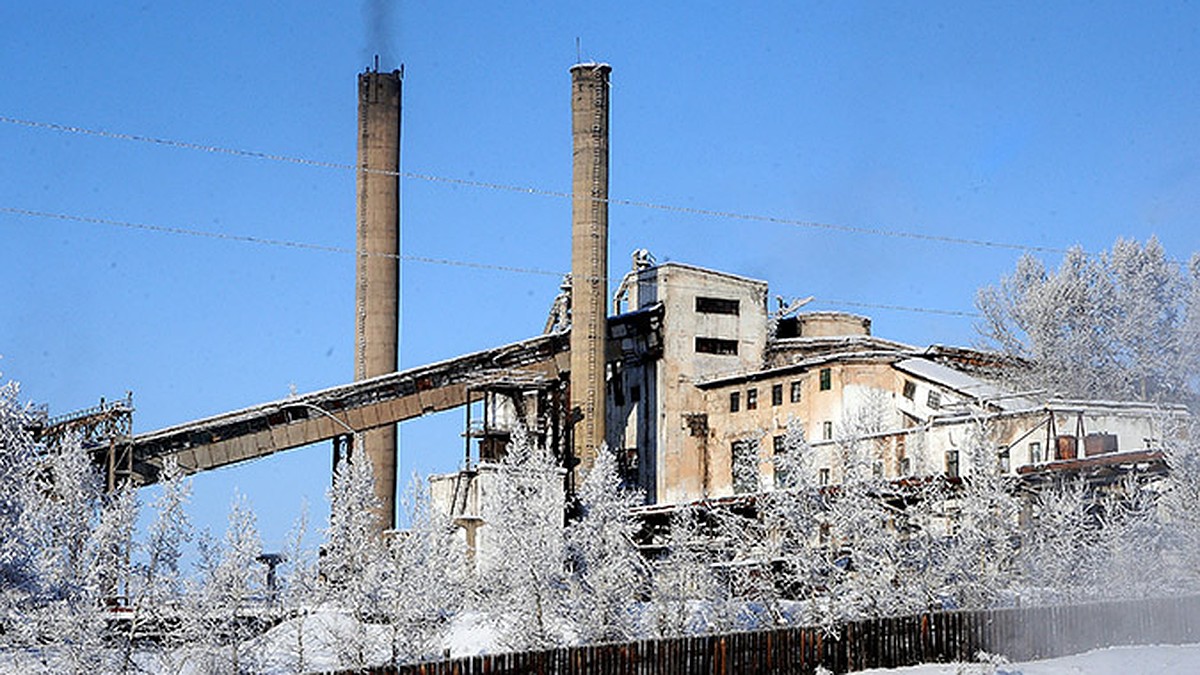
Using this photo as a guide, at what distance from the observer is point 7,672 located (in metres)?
26.3

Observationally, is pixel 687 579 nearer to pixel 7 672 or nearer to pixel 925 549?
pixel 925 549

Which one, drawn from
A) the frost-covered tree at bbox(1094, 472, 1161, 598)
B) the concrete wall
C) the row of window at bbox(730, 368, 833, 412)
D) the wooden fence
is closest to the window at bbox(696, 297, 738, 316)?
the concrete wall

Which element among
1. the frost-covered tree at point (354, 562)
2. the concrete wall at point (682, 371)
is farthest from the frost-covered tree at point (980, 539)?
the concrete wall at point (682, 371)

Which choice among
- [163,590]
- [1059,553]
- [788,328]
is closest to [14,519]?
[163,590]

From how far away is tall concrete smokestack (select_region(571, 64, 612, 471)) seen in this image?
51531 mm

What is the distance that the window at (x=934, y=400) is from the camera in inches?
1913

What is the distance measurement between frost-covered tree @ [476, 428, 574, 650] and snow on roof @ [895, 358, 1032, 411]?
14.6 meters

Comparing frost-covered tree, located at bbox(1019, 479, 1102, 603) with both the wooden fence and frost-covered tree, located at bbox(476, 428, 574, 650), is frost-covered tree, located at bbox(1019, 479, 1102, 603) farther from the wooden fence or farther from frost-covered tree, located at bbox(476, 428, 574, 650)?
frost-covered tree, located at bbox(476, 428, 574, 650)

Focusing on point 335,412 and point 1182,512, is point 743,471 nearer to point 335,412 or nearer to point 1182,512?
point 335,412

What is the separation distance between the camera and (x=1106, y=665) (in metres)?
28.6

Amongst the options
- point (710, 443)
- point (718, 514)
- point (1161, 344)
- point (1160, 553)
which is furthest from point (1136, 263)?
point (718, 514)

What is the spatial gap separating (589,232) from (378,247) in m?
8.48

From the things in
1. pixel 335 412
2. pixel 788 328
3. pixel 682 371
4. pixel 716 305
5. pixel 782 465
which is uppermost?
pixel 716 305

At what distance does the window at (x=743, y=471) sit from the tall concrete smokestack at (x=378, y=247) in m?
12.8
